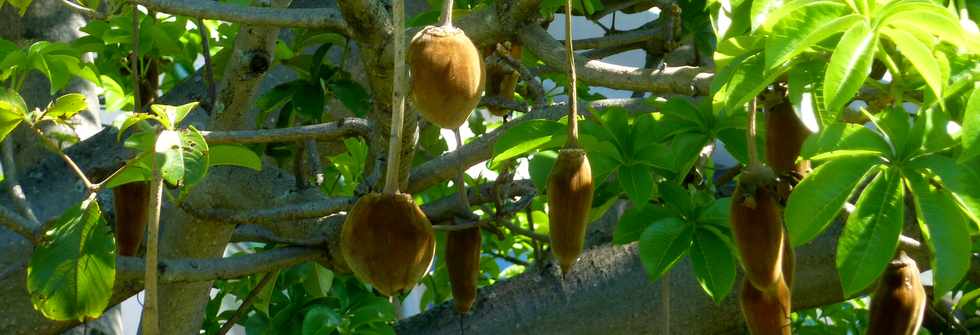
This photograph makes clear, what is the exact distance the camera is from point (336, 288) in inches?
58.4

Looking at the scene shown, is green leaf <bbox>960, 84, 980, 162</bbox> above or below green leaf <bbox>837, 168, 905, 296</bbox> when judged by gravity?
above

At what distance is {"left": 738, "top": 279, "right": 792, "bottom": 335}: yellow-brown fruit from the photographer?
844mm

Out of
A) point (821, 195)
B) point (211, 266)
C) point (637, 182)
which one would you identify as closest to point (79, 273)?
point (211, 266)

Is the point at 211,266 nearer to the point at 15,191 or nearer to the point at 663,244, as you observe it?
the point at 15,191

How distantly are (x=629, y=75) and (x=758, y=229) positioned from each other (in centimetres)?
23

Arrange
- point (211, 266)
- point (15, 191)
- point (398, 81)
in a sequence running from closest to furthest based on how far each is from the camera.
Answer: point (398, 81) < point (211, 266) < point (15, 191)

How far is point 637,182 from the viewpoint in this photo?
0.95m

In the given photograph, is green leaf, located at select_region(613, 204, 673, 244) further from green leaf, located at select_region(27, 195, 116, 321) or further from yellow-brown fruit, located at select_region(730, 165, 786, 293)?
green leaf, located at select_region(27, 195, 116, 321)

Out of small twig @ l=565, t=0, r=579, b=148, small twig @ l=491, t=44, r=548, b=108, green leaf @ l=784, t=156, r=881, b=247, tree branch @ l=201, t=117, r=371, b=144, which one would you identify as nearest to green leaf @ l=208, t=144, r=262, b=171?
tree branch @ l=201, t=117, r=371, b=144

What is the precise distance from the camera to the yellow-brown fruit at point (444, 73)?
27.8 inches

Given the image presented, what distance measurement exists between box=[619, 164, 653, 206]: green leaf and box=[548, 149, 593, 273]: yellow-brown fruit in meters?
0.15

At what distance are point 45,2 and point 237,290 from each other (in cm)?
53

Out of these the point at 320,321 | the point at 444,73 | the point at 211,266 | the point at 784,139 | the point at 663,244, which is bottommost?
the point at 320,321

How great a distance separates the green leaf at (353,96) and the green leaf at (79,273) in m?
0.47
